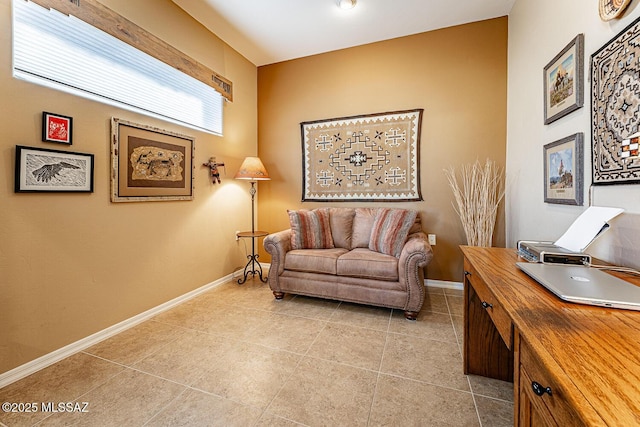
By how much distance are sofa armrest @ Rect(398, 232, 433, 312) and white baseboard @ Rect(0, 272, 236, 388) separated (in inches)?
83.6

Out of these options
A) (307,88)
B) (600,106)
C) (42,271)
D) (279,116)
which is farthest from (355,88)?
(42,271)

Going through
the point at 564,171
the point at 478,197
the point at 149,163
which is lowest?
the point at 478,197

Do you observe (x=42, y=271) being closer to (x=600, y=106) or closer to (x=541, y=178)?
(x=600, y=106)

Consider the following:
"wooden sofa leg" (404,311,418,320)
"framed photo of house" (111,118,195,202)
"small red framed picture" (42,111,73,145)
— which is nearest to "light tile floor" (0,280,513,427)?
"wooden sofa leg" (404,311,418,320)

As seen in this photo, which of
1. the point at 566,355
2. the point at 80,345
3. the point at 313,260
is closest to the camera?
the point at 566,355

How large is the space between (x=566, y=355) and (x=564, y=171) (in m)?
1.58

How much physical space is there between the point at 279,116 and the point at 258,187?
1.02 m

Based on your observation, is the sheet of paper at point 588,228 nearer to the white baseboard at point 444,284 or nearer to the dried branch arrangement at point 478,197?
the dried branch arrangement at point 478,197

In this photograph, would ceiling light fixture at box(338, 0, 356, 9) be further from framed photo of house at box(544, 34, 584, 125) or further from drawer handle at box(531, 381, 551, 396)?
drawer handle at box(531, 381, 551, 396)

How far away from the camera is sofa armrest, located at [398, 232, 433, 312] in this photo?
2166 mm

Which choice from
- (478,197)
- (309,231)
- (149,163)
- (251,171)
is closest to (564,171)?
(478,197)

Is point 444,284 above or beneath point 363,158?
beneath

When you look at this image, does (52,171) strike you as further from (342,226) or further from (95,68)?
(342,226)

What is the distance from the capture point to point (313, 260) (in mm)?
2531
